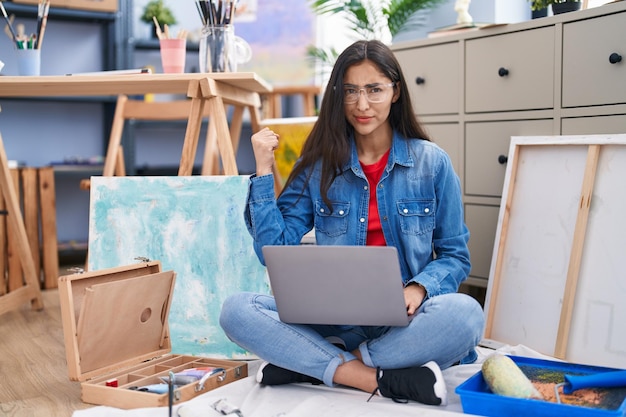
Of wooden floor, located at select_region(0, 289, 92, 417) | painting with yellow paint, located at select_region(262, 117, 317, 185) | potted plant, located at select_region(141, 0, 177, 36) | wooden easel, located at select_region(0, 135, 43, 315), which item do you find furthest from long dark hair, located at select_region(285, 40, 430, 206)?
potted plant, located at select_region(141, 0, 177, 36)

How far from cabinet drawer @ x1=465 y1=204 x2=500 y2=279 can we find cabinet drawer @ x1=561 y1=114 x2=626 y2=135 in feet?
1.19

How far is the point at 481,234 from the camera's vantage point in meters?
2.56

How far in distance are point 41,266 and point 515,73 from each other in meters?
2.24

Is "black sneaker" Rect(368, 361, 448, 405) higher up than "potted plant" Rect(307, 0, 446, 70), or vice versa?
"potted plant" Rect(307, 0, 446, 70)

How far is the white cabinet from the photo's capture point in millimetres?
2174

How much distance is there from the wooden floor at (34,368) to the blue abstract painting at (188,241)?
33 cm

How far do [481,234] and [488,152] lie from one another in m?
0.27

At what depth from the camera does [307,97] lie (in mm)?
4109

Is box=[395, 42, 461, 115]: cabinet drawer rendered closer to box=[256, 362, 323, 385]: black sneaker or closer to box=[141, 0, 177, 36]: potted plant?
box=[256, 362, 323, 385]: black sneaker

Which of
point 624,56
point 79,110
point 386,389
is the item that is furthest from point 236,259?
point 79,110

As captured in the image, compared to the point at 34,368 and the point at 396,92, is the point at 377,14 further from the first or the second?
the point at 34,368

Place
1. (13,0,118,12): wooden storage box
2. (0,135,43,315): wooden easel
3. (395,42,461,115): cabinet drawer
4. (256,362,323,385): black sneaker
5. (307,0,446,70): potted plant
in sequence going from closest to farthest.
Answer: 1. (256,362,323,385): black sneaker
2. (395,42,461,115): cabinet drawer
3. (0,135,43,315): wooden easel
4. (307,0,446,70): potted plant
5. (13,0,118,12): wooden storage box

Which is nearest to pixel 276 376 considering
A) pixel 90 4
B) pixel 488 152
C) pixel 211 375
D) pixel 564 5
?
pixel 211 375

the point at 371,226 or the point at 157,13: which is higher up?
the point at 157,13
